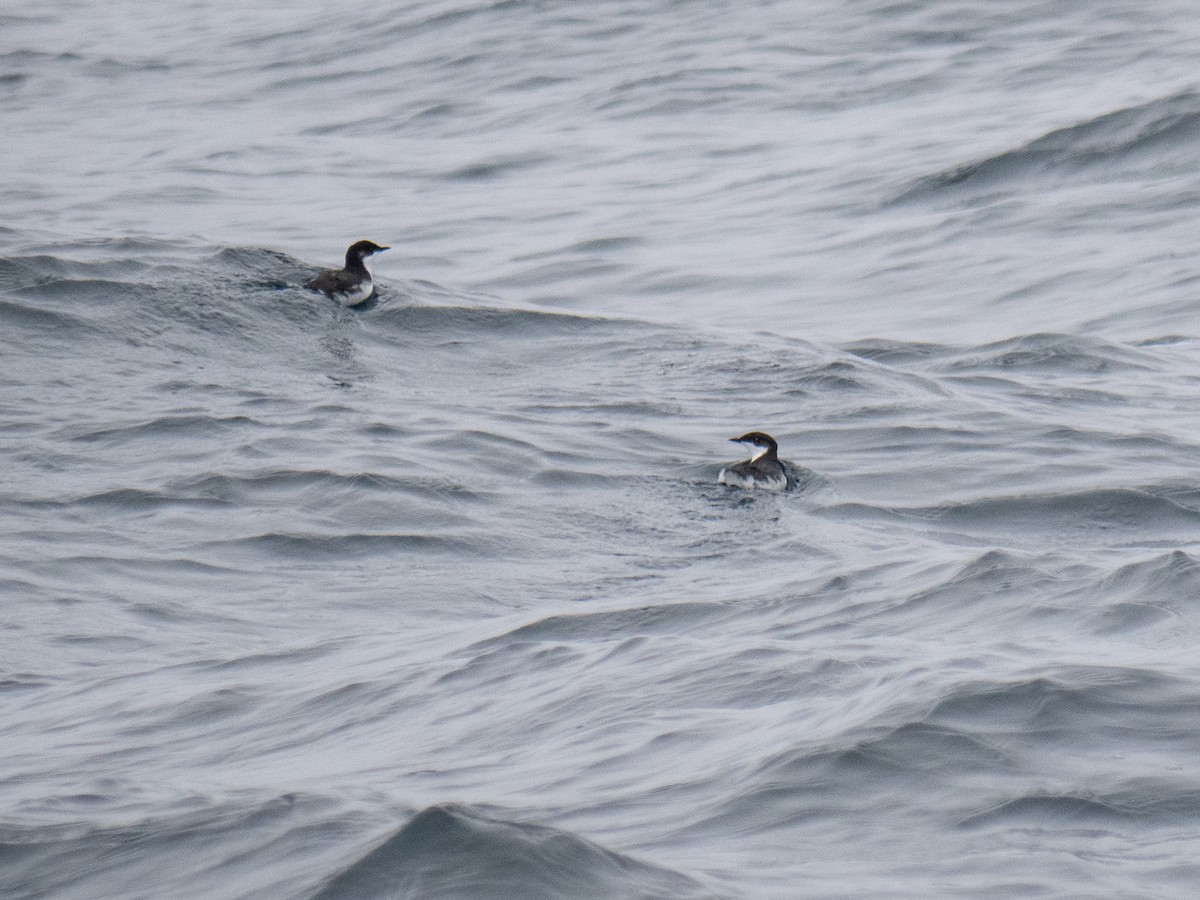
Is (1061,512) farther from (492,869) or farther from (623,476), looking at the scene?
(492,869)

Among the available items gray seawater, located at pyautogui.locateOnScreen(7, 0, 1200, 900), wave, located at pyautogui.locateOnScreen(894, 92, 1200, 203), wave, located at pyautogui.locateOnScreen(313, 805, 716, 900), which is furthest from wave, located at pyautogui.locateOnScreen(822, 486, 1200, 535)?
wave, located at pyautogui.locateOnScreen(894, 92, 1200, 203)

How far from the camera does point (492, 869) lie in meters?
4.73

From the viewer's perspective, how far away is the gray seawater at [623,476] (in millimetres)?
5195

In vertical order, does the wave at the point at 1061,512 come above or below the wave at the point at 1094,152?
below

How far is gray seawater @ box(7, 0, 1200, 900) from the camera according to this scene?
5.20 metres

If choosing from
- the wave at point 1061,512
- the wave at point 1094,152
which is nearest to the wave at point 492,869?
the wave at point 1061,512

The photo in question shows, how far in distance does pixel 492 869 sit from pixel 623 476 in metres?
6.42

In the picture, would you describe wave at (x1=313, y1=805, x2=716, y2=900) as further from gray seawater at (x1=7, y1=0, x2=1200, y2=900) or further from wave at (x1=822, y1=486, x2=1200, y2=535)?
wave at (x1=822, y1=486, x2=1200, y2=535)

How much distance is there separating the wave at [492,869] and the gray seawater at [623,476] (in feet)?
0.05

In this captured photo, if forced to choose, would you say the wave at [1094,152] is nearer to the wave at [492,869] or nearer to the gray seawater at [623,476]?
the gray seawater at [623,476]

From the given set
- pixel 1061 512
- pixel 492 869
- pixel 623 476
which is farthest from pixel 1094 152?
pixel 492 869

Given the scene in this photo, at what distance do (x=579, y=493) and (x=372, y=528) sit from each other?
140 cm

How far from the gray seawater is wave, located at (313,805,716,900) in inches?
0.6

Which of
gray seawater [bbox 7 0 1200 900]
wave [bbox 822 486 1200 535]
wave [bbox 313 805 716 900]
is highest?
wave [bbox 313 805 716 900]
